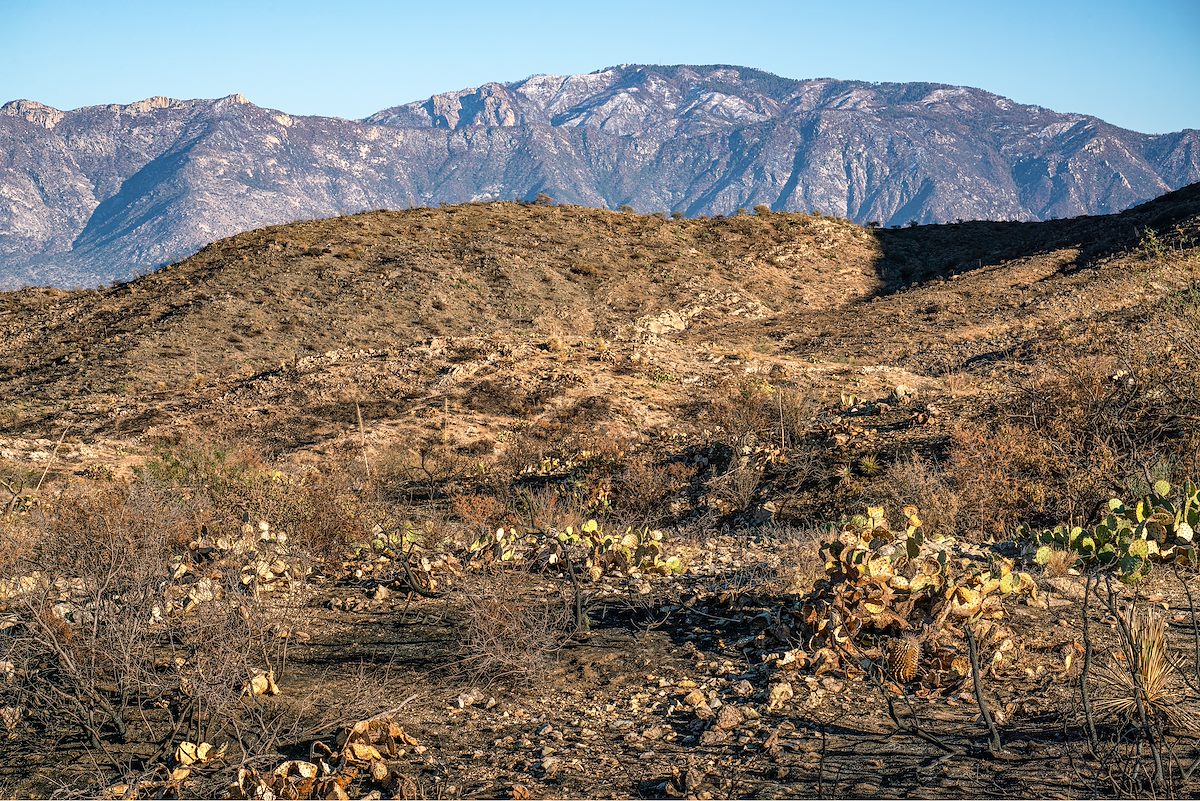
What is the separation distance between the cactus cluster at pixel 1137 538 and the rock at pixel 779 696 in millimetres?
2300

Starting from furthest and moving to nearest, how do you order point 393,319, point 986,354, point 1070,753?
point 393,319, point 986,354, point 1070,753

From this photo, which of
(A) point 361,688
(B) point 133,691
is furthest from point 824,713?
(B) point 133,691

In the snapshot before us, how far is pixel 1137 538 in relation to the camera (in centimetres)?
598

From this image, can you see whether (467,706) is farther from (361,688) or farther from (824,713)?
(824,713)

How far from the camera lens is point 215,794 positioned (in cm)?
408

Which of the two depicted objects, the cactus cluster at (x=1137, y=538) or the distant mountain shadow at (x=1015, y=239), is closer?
the cactus cluster at (x=1137, y=538)

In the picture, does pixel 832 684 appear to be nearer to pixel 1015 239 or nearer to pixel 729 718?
pixel 729 718

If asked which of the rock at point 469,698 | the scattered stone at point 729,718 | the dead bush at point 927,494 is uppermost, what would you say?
the dead bush at point 927,494

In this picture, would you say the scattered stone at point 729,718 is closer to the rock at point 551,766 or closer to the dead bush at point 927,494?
the rock at point 551,766

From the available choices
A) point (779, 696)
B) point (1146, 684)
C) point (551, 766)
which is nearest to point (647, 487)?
point (779, 696)

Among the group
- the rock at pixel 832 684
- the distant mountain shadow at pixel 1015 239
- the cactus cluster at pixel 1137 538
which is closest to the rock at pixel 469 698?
the rock at pixel 832 684

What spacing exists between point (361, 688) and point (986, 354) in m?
16.8

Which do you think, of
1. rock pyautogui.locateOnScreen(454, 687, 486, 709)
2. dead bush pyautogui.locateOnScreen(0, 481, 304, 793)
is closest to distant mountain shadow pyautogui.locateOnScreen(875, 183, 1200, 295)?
rock pyautogui.locateOnScreen(454, 687, 486, 709)

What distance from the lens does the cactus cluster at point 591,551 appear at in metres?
7.10
